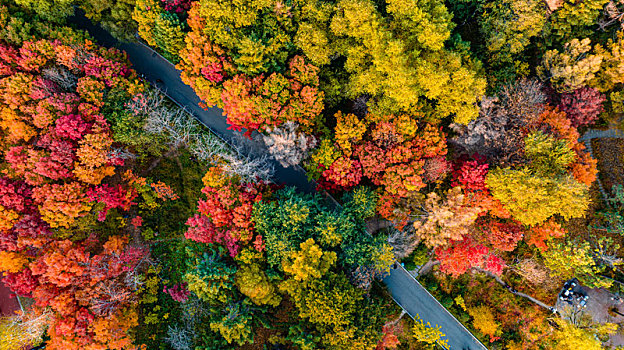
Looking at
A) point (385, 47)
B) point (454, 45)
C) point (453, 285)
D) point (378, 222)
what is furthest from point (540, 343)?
point (385, 47)

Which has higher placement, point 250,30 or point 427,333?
point 250,30

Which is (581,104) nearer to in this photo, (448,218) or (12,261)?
(448,218)

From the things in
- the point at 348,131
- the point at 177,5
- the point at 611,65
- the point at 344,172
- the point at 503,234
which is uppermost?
the point at 611,65

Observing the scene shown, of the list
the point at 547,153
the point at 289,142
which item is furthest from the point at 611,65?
→ the point at 289,142

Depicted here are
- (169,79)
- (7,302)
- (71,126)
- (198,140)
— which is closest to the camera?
(71,126)

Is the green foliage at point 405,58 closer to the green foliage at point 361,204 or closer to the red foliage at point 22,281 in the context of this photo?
the green foliage at point 361,204

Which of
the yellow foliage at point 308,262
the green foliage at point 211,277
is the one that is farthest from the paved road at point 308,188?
the green foliage at point 211,277

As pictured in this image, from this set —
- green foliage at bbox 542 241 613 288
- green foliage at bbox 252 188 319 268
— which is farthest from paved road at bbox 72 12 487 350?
green foliage at bbox 542 241 613 288
